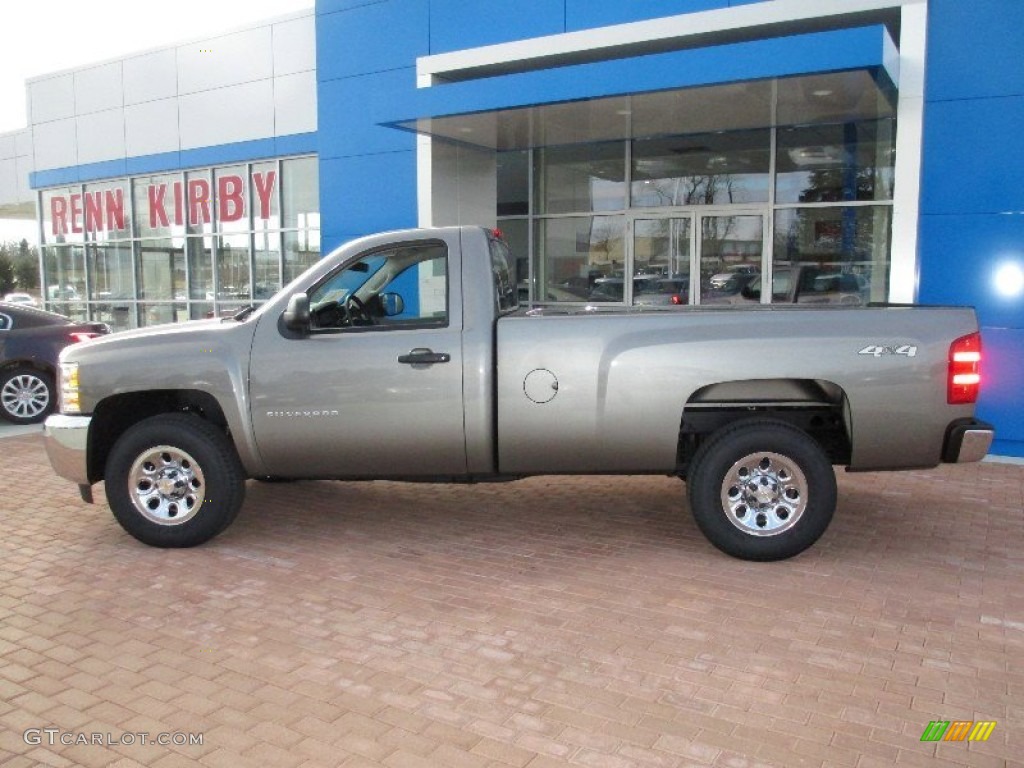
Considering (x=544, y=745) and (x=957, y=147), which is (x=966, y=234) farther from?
(x=544, y=745)

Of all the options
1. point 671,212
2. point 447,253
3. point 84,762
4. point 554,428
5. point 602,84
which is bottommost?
point 84,762

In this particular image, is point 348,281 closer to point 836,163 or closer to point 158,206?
point 836,163

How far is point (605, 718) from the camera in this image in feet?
11.8

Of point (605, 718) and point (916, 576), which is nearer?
point (605, 718)

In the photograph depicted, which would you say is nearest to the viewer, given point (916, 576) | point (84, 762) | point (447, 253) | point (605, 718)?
point (84, 762)

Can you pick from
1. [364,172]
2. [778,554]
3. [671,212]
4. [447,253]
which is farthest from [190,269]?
[778,554]

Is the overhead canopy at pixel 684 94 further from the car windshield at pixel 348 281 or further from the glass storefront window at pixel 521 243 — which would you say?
the car windshield at pixel 348 281

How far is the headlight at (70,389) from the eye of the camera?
5.84 meters

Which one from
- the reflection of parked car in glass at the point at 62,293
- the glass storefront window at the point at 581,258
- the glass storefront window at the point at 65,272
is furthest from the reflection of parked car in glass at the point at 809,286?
the reflection of parked car in glass at the point at 62,293

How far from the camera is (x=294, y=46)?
14.8 metres

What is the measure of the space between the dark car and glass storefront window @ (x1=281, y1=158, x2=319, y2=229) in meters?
4.92

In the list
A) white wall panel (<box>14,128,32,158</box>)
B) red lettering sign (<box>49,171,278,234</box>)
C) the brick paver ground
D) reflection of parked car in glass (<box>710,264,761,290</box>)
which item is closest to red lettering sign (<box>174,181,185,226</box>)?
red lettering sign (<box>49,171,278,234</box>)

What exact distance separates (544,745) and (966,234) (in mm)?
7688

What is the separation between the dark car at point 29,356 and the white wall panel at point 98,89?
8.07m
